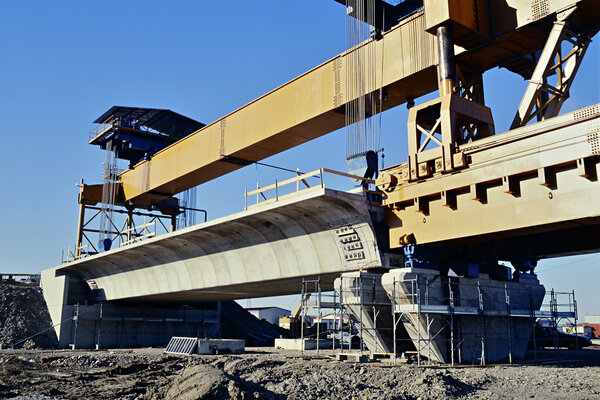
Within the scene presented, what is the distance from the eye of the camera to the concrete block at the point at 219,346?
2492cm

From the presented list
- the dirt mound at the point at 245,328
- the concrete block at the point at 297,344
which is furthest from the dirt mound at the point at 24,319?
the concrete block at the point at 297,344

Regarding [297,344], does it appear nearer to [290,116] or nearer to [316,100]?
[290,116]

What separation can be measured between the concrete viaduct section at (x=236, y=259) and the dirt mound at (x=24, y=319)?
76 cm

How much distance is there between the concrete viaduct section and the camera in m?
19.2

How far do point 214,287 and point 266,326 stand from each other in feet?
70.0

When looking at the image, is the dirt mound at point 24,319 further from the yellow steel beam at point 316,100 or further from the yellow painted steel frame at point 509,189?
the yellow painted steel frame at point 509,189

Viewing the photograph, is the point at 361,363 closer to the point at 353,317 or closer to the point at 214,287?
the point at 353,317

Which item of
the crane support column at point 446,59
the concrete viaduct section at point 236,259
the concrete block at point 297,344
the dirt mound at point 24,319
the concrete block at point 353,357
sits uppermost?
the crane support column at point 446,59

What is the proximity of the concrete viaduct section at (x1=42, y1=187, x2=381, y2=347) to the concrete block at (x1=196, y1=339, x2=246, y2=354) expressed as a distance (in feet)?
8.61

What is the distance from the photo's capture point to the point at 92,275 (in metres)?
37.9

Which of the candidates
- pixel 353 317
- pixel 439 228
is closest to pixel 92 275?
pixel 353 317

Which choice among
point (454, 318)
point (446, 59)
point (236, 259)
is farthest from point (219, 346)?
point (446, 59)

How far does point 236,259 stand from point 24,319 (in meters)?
20.2

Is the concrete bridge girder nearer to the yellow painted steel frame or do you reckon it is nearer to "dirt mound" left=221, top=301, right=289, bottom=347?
the yellow painted steel frame
